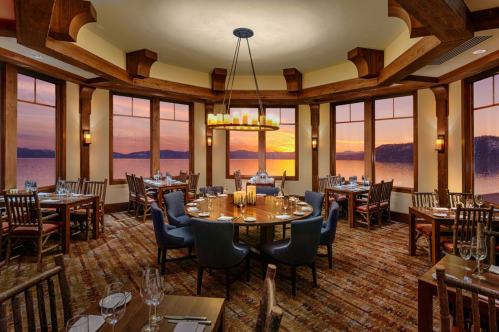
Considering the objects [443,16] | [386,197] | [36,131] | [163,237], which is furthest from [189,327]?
[36,131]

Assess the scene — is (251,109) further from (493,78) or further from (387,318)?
(387,318)

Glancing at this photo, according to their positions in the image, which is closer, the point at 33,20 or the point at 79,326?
the point at 79,326

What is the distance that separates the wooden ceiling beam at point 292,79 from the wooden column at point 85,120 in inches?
192

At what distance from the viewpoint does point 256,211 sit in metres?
3.66

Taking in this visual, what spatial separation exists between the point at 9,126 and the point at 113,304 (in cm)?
549

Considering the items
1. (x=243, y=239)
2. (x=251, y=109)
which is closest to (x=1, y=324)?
(x=243, y=239)

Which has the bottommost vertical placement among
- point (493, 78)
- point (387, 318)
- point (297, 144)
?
point (387, 318)

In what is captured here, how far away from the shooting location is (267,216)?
3369mm

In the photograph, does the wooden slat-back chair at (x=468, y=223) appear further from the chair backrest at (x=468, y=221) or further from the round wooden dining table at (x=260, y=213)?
the round wooden dining table at (x=260, y=213)

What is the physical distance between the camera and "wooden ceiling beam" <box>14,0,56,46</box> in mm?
2705

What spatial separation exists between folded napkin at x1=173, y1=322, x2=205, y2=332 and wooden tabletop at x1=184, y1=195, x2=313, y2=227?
1.80 m

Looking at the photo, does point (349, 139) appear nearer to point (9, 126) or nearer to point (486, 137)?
point (486, 137)

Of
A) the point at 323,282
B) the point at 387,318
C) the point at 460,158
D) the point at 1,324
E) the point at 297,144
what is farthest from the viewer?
the point at 297,144

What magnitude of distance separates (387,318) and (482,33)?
3.84m
